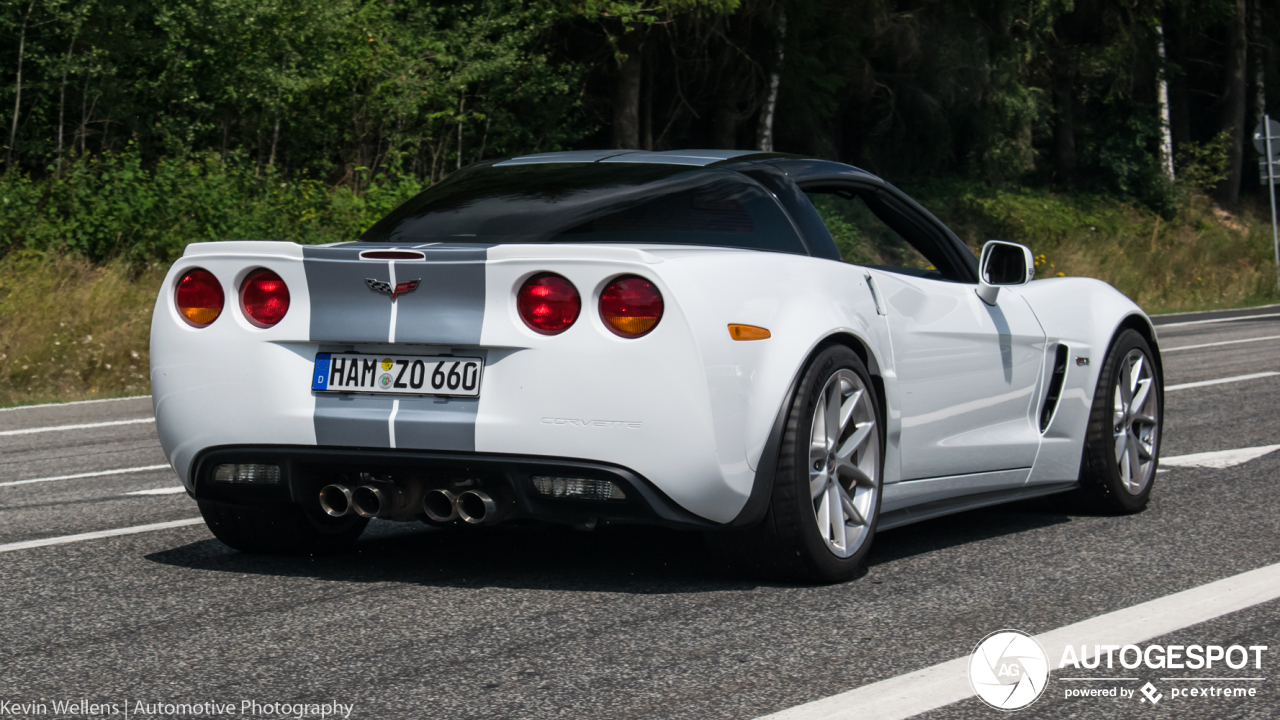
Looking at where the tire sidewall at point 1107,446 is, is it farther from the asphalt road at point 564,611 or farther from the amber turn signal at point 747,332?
the amber turn signal at point 747,332

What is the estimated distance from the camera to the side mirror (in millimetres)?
5348

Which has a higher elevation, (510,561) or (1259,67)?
(1259,67)

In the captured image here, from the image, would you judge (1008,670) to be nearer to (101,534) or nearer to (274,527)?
(274,527)

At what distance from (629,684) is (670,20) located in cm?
2244

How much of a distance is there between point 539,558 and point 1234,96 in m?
44.6

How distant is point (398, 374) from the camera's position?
4.11 m

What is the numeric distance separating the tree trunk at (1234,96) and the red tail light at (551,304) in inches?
1737

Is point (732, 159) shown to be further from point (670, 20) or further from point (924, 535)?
point (670, 20)

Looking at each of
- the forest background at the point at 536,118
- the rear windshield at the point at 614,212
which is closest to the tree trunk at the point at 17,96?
the forest background at the point at 536,118

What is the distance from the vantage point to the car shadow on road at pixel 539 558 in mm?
4434

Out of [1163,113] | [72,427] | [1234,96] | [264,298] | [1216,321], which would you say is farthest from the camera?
[1234,96]

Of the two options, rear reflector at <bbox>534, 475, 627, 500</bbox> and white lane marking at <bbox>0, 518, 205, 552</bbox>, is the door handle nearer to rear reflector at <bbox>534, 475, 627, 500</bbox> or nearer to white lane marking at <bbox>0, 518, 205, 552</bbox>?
rear reflector at <bbox>534, 475, 627, 500</bbox>

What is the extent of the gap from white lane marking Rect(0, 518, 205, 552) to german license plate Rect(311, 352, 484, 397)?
1614mm

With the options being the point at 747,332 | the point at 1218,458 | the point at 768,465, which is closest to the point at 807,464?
the point at 768,465
